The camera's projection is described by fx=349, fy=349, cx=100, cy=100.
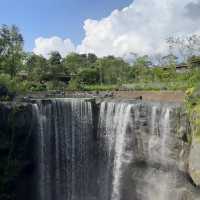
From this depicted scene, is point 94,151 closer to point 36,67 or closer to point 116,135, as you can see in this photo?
point 116,135

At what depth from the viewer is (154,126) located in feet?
48.9

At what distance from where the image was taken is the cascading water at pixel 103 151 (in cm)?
Result: 1495

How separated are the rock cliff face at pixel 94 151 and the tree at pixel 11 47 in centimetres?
1592

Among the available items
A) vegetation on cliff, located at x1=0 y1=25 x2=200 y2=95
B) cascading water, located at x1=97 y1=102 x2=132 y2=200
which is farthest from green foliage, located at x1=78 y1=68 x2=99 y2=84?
cascading water, located at x1=97 y1=102 x2=132 y2=200

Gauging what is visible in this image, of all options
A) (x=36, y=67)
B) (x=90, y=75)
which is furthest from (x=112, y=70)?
(x=36, y=67)

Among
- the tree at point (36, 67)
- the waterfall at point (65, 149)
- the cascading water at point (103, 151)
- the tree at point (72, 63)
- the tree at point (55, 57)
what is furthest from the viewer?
the tree at point (55, 57)

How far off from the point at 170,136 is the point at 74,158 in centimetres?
485

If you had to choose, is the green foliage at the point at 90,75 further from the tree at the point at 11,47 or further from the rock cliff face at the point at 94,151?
the rock cliff face at the point at 94,151

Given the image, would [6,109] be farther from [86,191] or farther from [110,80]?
[110,80]

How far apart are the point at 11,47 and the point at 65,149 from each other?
1754 centimetres

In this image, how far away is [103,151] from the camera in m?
16.6

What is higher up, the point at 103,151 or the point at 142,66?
the point at 142,66

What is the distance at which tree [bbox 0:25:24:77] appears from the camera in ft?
101

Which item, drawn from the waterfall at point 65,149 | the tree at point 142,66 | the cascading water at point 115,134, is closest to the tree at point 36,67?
the tree at point 142,66
